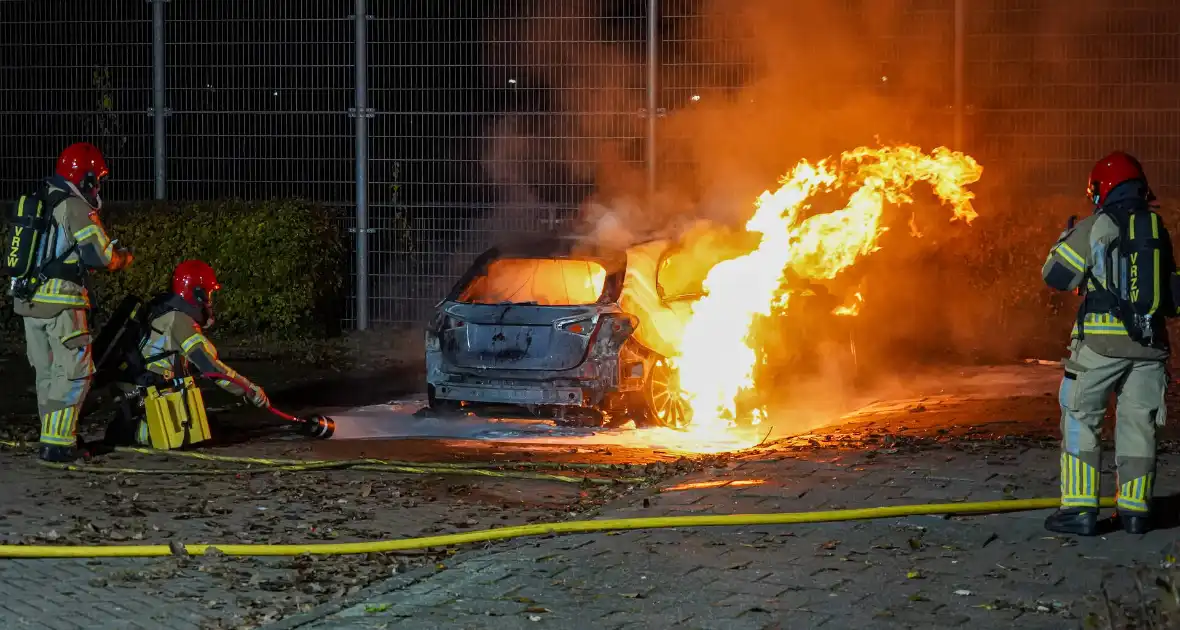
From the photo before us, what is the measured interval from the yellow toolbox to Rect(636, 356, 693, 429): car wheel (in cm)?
313

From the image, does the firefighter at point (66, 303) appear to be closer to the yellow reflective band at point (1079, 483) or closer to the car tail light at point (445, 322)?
the car tail light at point (445, 322)

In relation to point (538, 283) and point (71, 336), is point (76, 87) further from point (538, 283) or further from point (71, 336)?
point (71, 336)

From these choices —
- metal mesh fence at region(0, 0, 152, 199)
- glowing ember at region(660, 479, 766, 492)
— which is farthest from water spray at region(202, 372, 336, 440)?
metal mesh fence at region(0, 0, 152, 199)

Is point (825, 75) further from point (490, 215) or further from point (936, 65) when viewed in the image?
point (490, 215)

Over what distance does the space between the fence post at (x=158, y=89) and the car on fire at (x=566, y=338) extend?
723cm

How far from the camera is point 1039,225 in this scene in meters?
15.5

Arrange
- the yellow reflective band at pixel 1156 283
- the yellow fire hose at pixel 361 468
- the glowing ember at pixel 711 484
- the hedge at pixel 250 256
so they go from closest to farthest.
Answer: the yellow reflective band at pixel 1156 283 < the glowing ember at pixel 711 484 < the yellow fire hose at pixel 361 468 < the hedge at pixel 250 256

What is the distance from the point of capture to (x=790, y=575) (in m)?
6.69

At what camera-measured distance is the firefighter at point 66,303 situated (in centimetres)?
954

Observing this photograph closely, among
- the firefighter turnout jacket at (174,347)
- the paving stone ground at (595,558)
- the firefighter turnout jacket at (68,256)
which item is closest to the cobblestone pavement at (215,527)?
the paving stone ground at (595,558)

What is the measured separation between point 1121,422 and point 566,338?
454 centimetres

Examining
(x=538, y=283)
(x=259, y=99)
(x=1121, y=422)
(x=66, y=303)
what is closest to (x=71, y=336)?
(x=66, y=303)

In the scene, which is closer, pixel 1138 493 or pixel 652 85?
pixel 1138 493

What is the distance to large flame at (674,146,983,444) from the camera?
11.5 m
